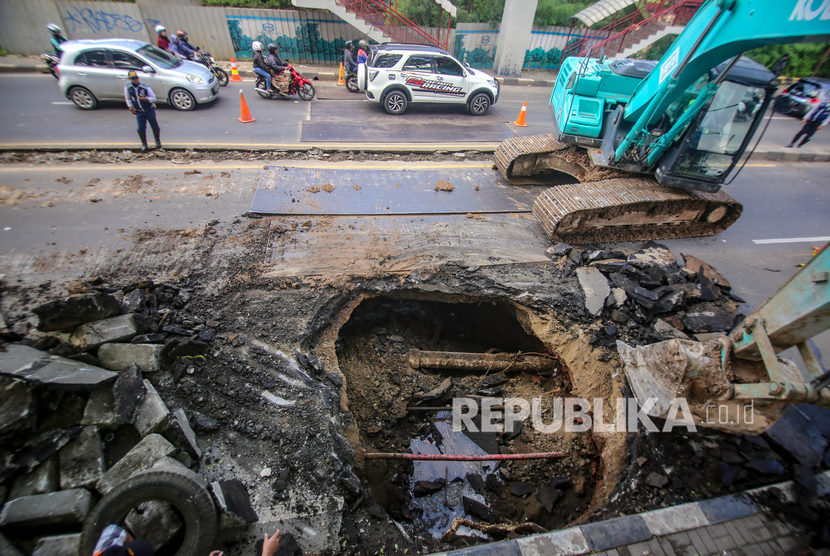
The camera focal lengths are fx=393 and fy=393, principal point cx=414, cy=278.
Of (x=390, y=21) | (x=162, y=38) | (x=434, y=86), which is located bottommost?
(x=434, y=86)

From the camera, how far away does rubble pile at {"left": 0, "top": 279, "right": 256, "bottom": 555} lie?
2867 mm

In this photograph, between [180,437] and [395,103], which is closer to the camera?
[180,437]

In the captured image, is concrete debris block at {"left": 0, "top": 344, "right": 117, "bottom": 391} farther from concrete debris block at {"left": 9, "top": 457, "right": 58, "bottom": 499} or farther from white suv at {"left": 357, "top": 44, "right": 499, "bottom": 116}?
white suv at {"left": 357, "top": 44, "right": 499, "bottom": 116}

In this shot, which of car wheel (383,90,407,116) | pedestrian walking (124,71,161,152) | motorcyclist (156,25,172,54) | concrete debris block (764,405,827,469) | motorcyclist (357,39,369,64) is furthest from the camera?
motorcyclist (357,39,369,64)

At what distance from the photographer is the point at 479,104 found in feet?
39.8

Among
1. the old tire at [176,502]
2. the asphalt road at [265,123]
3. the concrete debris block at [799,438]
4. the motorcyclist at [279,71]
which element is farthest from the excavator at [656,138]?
the motorcyclist at [279,71]

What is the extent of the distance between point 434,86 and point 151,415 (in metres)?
10.9

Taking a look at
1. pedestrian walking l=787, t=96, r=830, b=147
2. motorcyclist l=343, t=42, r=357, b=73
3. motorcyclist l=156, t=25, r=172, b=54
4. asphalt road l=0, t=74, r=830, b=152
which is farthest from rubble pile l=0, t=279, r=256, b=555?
pedestrian walking l=787, t=96, r=830, b=147

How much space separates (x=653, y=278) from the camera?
5.49 metres

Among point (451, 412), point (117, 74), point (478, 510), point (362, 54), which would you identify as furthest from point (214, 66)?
point (478, 510)

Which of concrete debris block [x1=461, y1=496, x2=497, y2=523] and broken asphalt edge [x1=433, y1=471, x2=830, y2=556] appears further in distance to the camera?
concrete debris block [x1=461, y1=496, x2=497, y2=523]

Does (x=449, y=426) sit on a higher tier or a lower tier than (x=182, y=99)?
lower

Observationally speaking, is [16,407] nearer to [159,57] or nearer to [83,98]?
[83,98]

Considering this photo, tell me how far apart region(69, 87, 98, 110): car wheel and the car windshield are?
5.56ft
